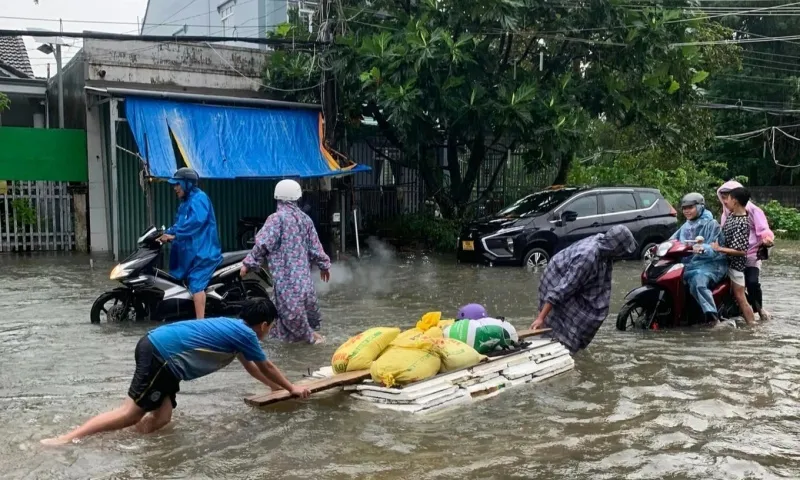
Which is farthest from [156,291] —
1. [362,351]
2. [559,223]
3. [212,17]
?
[212,17]

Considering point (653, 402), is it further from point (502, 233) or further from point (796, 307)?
point (502, 233)

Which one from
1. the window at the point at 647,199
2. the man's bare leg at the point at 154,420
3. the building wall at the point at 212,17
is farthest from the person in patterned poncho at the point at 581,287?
the building wall at the point at 212,17

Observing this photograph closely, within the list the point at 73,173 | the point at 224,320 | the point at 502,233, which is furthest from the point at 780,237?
the point at 224,320

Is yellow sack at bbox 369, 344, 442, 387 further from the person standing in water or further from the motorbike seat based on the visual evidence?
the motorbike seat

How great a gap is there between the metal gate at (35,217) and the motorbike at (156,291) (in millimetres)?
7944

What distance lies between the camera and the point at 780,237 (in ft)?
74.9

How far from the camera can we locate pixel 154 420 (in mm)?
5027

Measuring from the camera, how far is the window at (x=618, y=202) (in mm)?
15094

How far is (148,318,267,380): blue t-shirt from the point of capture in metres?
4.71

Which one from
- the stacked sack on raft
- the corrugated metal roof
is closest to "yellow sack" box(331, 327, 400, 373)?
the stacked sack on raft

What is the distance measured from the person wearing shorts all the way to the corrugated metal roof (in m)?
22.8

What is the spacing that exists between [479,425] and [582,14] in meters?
12.7

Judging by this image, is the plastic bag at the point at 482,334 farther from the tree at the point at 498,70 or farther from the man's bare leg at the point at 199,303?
the tree at the point at 498,70

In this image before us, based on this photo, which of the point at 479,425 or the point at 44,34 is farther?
the point at 44,34
